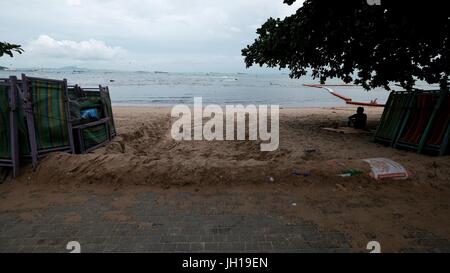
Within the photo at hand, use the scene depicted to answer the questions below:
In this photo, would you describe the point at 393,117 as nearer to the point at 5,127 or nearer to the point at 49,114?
the point at 49,114

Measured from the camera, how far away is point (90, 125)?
283 inches

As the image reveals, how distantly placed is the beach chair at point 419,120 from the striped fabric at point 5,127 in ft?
29.0

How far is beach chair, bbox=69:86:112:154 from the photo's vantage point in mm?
6805

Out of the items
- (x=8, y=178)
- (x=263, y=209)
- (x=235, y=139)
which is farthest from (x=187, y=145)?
(x=263, y=209)

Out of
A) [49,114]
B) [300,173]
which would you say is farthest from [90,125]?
[300,173]

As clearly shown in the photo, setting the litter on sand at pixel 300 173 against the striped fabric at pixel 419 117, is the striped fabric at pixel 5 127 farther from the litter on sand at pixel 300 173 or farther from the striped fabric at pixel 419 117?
the striped fabric at pixel 419 117

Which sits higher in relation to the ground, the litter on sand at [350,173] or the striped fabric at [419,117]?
the striped fabric at [419,117]

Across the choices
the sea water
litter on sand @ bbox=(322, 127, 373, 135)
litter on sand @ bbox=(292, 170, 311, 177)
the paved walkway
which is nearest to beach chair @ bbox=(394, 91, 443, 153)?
litter on sand @ bbox=(322, 127, 373, 135)

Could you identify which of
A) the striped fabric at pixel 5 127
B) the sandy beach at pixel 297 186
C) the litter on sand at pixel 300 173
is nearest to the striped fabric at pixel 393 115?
the sandy beach at pixel 297 186

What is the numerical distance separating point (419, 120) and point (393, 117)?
90 centimetres

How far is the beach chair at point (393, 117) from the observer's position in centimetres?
781

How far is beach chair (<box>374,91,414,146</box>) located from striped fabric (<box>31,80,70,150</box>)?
26.7ft

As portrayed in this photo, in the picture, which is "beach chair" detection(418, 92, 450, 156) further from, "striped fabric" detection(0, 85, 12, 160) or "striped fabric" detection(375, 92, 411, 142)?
"striped fabric" detection(0, 85, 12, 160)

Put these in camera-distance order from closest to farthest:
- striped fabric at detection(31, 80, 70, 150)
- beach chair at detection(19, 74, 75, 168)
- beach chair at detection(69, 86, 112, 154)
Result: beach chair at detection(19, 74, 75, 168) < striped fabric at detection(31, 80, 70, 150) < beach chair at detection(69, 86, 112, 154)
